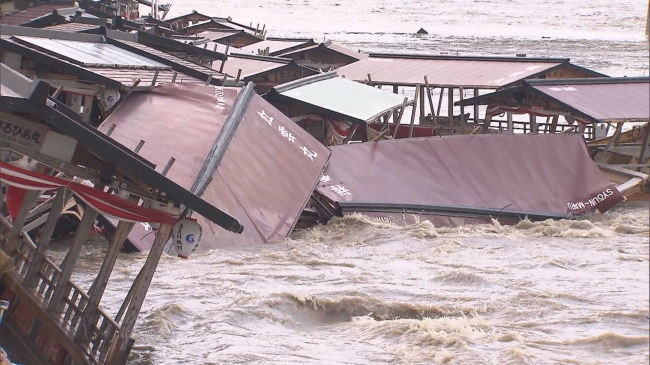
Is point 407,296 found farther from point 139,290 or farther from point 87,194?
point 87,194

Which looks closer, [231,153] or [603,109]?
[231,153]

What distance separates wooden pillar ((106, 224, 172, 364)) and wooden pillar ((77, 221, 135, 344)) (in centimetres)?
22

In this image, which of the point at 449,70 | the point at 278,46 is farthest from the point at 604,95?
the point at 278,46

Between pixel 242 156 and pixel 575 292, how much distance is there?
5216 millimetres

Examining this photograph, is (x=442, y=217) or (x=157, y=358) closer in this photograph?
(x=157, y=358)

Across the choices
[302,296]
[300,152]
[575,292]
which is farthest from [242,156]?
[575,292]

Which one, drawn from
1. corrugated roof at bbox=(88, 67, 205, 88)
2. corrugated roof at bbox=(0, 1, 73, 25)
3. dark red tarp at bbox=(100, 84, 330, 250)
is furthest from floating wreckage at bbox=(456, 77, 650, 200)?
corrugated roof at bbox=(0, 1, 73, 25)

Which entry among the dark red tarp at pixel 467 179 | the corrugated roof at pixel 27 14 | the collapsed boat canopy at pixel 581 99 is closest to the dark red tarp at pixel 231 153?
the dark red tarp at pixel 467 179

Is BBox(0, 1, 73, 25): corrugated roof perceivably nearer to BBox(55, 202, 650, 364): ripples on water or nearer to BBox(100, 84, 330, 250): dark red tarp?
BBox(100, 84, 330, 250): dark red tarp

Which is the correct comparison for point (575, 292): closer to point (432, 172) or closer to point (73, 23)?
point (432, 172)

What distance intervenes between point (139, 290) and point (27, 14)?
18470 millimetres

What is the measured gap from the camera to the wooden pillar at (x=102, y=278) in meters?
6.69

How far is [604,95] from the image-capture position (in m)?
19.4

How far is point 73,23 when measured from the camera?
19.1 metres
